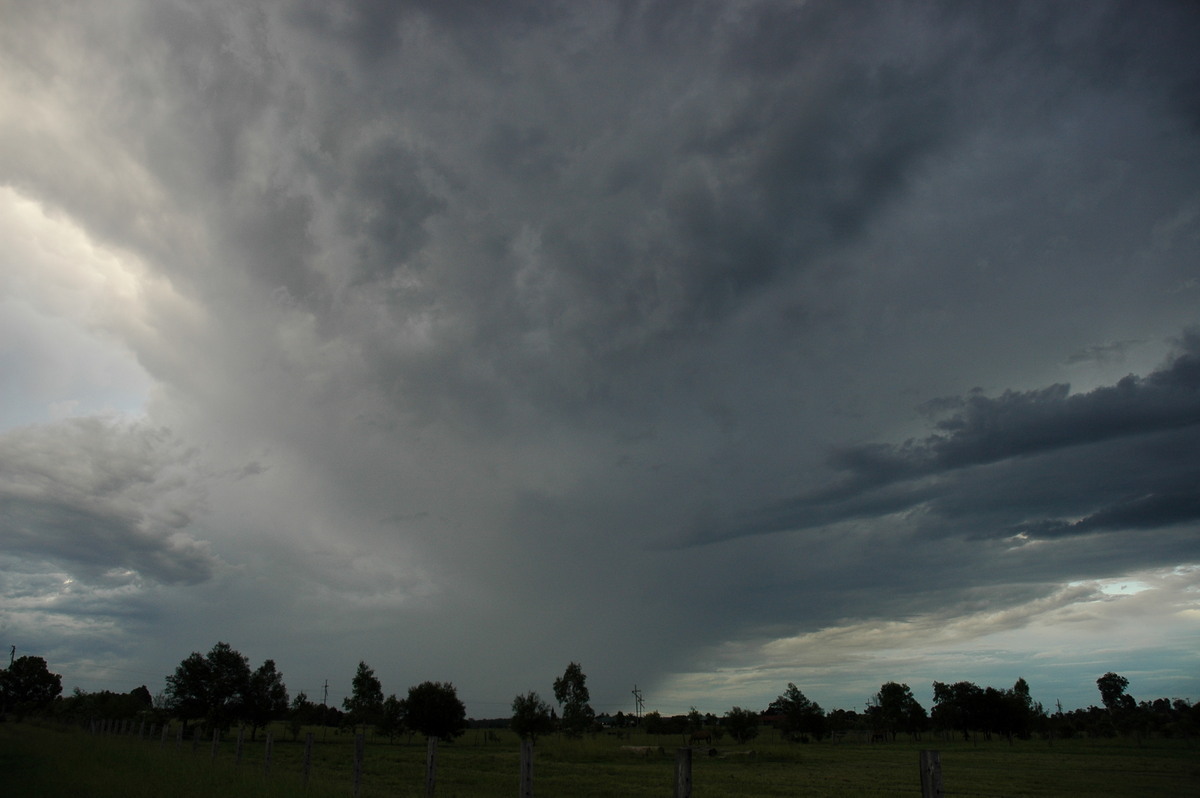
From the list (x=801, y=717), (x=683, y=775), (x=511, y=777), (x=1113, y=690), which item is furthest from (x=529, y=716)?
(x=1113, y=690)

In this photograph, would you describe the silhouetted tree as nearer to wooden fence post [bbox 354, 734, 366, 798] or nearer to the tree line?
the tree line

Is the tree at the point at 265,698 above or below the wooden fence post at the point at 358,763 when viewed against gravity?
below

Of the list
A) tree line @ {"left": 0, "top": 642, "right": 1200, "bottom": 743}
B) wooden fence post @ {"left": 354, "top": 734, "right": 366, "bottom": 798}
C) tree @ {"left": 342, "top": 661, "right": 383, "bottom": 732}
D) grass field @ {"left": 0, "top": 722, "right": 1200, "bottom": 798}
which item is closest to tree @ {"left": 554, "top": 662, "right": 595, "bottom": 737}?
tree line @ {"left": 0, "top": 642, "right": 1200, "bottom": 743}

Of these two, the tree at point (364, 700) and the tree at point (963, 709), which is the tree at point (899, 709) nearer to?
the tree at point (963, 709)

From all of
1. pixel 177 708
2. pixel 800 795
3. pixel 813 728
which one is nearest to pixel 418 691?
pixel 177 708

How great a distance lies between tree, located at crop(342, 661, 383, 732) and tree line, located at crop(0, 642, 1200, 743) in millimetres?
161

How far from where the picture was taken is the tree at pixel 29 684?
Answer: 145m

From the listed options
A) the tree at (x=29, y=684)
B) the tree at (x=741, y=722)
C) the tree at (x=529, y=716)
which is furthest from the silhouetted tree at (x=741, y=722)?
the tree at (x=29, y=684)

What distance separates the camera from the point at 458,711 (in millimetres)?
90438

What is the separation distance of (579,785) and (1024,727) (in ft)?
334

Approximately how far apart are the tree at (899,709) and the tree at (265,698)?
108 meters

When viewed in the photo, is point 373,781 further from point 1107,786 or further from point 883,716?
point 883,716

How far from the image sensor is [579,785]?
3206 cm

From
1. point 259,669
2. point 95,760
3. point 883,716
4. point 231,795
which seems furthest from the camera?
point 883,716
